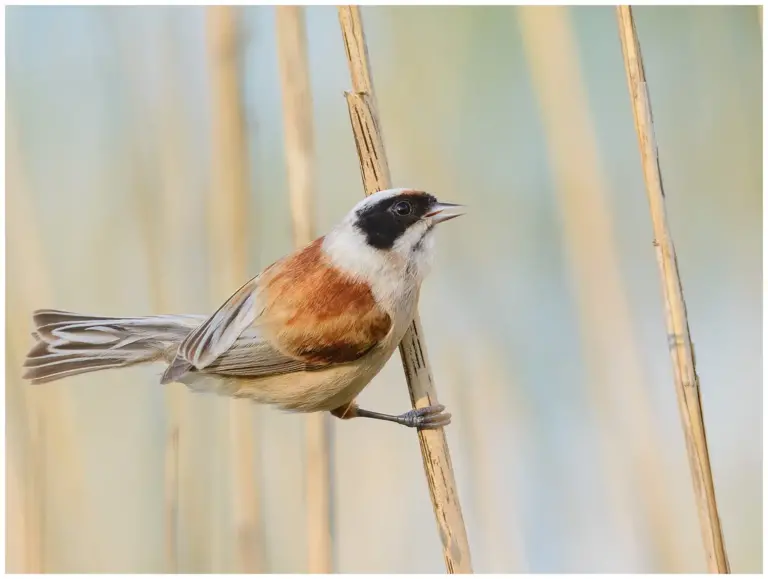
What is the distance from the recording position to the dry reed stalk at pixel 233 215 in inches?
54.6

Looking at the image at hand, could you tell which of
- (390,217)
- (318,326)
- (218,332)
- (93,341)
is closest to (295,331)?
(318,326)

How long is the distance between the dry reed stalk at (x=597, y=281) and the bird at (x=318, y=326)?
0.93 ft

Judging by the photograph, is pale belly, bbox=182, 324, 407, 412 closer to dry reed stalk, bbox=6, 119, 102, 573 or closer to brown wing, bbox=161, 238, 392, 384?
brown wing, bbox=161, 238, 392, 384

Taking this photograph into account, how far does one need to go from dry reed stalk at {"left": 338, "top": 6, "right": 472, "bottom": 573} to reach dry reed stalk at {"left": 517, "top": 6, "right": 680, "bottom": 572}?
355 millimetres

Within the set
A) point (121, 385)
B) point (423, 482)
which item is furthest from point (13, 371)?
point (423, 482)

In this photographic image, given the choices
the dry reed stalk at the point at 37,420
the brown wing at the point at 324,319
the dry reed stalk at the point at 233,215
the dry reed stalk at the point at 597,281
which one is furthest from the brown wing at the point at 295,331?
the dry reed stalk at the point at 597,281

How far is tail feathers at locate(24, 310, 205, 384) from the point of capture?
1.36 m

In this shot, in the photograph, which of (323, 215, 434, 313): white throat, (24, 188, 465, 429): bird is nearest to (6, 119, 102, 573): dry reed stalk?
(24, 188, 465, 429): bird

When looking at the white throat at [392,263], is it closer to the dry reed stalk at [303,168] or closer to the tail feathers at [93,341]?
the dry reed stalk at [303,168]

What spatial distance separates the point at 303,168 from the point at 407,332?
1.24 feet

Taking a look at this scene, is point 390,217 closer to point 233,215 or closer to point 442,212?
point 442,212

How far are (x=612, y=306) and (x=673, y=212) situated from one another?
26 cm

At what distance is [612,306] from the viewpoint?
4.73 feet

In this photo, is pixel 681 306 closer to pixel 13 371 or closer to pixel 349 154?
pixel 349 154
